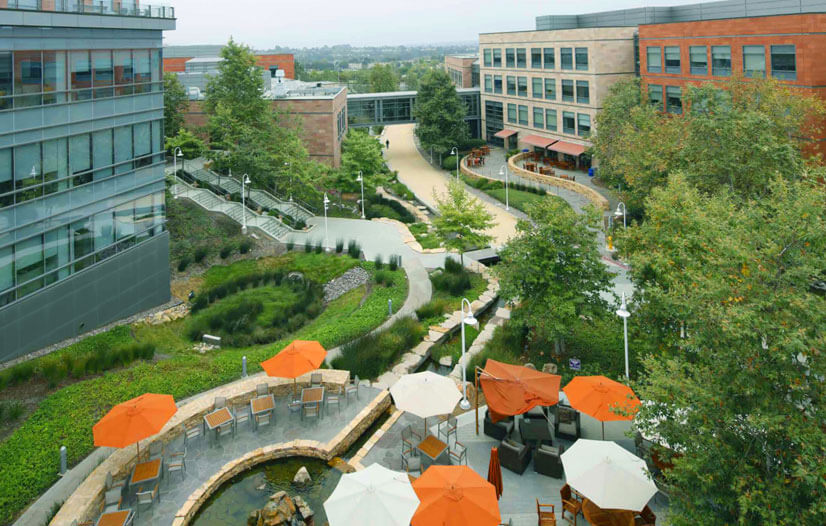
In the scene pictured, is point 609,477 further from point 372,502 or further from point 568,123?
point 568,123

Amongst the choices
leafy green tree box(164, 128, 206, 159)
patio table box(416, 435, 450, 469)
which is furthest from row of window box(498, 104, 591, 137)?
patio table box(416, 435, 450, 469)

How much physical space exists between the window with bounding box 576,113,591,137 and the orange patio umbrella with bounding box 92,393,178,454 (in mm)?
44274

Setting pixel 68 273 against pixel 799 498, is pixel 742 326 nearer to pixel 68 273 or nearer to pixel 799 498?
pixel 799 498

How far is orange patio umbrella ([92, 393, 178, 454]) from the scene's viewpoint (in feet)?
42.3

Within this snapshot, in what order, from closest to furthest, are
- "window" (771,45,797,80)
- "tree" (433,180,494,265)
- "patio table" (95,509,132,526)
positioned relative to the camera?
"patio table" (95,509,132,526), "tree" (433,180,494,265), "window" (771,45,797,80)

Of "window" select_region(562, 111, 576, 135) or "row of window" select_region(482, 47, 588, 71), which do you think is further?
"window" select_region(562, 111, 576, 135)

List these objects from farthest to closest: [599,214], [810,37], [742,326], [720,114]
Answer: [810,37], [720,114], [599,214], [742,326]

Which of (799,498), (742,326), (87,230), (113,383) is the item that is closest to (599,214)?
(742,326)

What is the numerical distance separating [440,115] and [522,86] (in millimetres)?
9540

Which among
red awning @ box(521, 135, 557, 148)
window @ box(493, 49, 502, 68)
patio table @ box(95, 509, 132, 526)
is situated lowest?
patio table @ box(95, 509, 132, 526)

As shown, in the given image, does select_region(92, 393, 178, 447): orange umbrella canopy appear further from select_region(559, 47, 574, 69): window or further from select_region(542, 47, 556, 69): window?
select_region(542, 47, 556, 69): window

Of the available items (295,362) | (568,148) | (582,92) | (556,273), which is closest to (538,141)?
(568,148)

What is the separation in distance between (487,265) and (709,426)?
2124 centimetres

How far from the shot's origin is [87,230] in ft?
73.7
